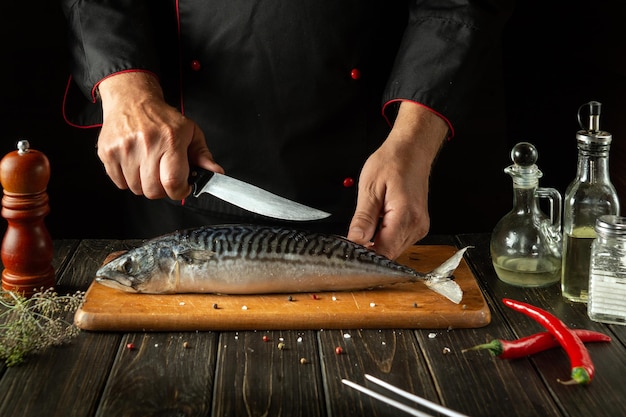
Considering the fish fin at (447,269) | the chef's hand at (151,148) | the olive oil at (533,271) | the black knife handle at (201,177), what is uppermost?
the chef's hand at (151,148)

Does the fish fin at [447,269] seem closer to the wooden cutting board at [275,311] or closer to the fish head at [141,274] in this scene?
the wooden cutting board at [275,311]

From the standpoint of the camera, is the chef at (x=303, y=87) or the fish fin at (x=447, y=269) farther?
the chef at (x=303, y=87)

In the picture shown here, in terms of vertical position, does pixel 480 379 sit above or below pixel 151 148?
below

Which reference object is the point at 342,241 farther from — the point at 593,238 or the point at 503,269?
the point at 593,238

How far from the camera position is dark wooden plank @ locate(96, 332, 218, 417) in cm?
159

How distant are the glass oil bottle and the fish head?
910mm

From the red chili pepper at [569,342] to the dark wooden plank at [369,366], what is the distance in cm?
30

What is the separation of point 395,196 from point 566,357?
2.11ft

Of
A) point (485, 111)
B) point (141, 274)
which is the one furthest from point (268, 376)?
point (485, 111)

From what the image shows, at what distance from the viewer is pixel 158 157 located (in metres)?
2.10

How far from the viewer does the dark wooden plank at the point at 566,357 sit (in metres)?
1.61

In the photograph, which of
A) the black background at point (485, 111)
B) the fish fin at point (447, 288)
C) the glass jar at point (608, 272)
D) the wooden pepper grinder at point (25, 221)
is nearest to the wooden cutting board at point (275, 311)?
the fish fin at point (447, 288)

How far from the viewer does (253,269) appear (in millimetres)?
2072

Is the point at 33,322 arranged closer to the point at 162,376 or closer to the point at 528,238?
the point at 162,376
